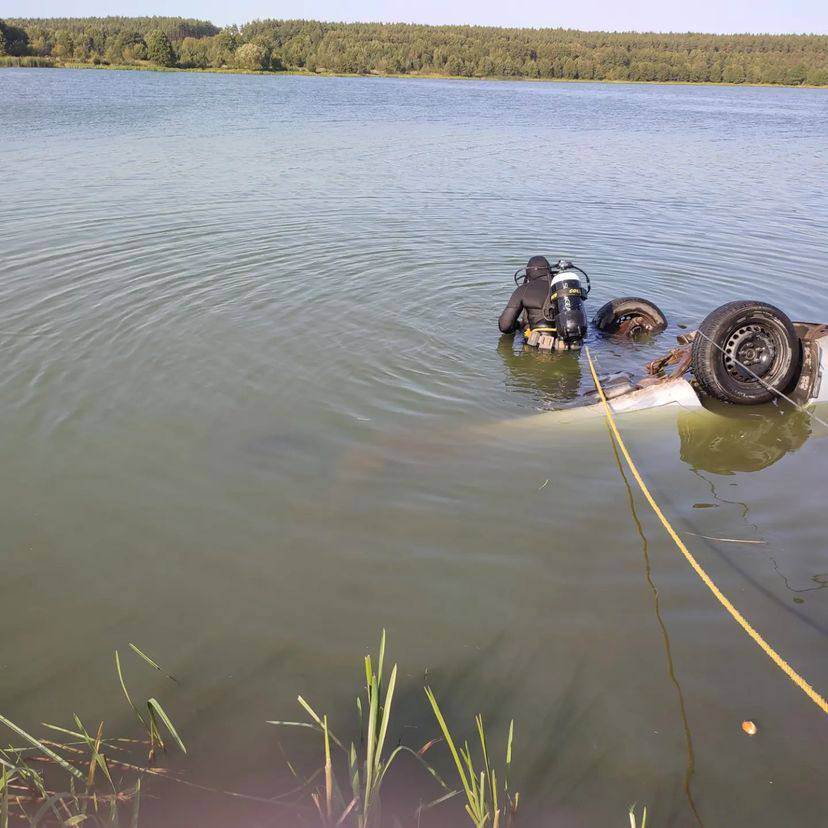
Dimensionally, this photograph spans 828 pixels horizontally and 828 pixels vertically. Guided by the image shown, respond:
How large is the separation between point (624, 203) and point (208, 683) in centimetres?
1626

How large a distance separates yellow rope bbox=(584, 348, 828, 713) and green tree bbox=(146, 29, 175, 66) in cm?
8855

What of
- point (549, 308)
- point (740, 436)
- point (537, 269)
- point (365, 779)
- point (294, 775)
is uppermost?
point (537, 269)

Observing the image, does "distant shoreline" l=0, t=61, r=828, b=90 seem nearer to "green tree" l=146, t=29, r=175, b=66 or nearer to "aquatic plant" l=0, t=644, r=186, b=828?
"green tree" l=146, t=29, r=175, b=66

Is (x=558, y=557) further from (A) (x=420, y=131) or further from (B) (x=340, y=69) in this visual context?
(B) (x=340, y=69)

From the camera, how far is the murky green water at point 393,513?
3.53m

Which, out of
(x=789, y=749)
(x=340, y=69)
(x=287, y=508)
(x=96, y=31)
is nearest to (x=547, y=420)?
(x=287, y=508)

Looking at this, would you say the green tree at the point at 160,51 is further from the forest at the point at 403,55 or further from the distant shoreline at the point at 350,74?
the distant shoreline at the point at 350,74

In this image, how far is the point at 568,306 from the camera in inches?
330

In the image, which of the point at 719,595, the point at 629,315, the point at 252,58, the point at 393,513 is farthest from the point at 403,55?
the point at 719,595

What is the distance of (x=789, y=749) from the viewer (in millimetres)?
3393

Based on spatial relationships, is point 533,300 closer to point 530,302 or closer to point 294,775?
point 530,302

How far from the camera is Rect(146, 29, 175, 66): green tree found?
80.8 m

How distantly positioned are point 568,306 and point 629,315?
5.25 ft

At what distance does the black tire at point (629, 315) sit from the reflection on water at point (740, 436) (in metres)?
2.35
